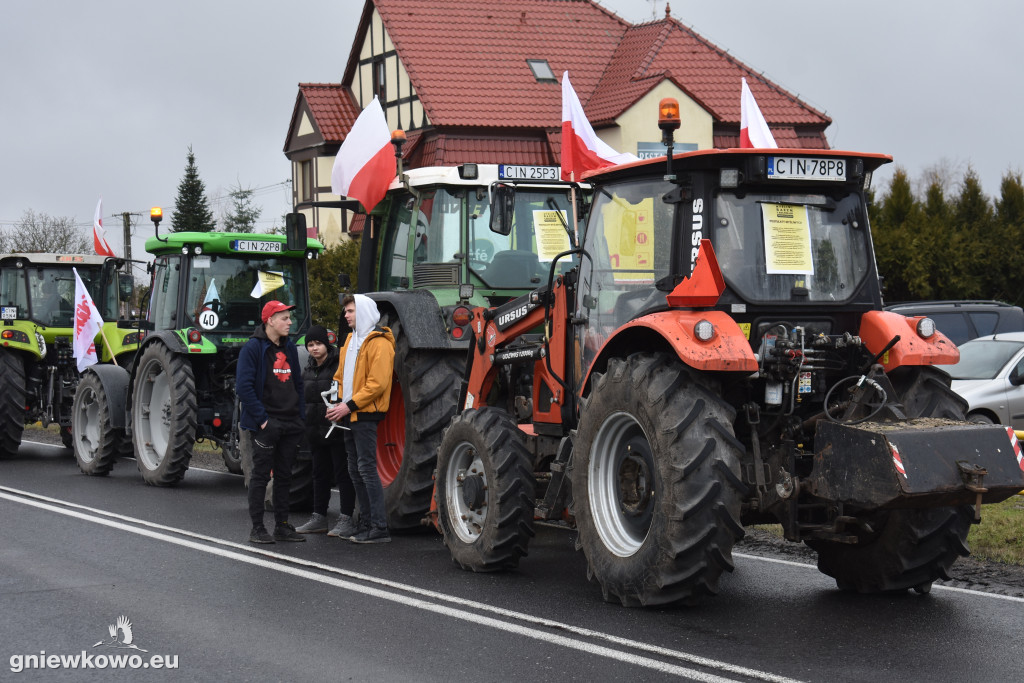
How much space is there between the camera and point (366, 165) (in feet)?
40.4

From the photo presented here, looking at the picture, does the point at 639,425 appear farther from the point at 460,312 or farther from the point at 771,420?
the point at 460,312

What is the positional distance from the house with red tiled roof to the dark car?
521 inches

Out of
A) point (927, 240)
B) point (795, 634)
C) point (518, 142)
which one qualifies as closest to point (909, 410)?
point (795, 634)

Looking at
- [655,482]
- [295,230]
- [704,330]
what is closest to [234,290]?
[295,230]

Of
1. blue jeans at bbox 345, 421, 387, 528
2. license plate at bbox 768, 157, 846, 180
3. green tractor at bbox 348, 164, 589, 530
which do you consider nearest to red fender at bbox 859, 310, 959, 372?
license plate at bbox 768, 157, 846, 180

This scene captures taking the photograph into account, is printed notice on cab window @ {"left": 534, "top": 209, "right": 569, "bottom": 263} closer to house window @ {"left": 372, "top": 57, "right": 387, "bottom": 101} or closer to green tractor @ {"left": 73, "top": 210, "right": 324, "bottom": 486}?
green tractor @ {"left": 73, "top": 210, "right": 324, "bottom": 486}

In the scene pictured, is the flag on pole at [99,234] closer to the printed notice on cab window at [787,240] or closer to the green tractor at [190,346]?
the green tractor at [190,346]

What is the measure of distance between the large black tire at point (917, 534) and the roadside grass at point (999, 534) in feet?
6.14

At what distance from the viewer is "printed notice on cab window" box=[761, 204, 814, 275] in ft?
25.3

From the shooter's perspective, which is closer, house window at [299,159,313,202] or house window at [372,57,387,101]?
house window at [372,57,387,101]

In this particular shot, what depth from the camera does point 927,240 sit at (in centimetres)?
3031

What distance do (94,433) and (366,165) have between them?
5.73 meters

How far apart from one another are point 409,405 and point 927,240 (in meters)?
22.4

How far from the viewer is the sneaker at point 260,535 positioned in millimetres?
10289
